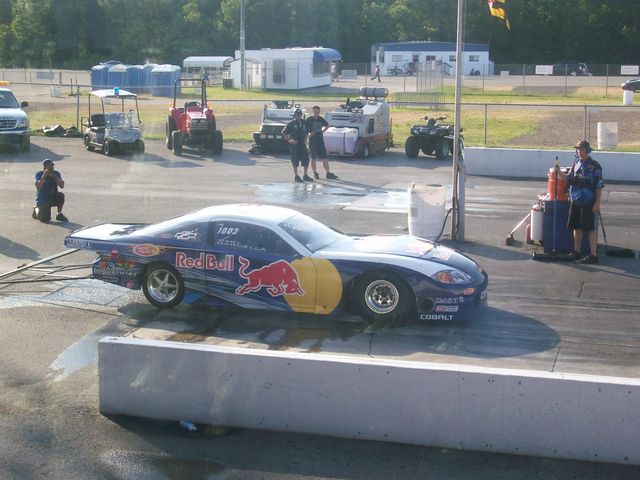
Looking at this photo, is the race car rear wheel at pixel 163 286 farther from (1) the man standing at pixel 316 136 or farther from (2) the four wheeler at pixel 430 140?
(2) the four wheeler at pixel 430 140

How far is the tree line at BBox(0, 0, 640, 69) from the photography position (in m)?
67.0

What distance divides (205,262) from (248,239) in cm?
59

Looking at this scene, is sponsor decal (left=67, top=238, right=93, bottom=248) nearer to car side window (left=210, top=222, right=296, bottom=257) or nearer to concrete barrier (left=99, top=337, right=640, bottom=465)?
car side window (left=210, top=222, right=296, bottom=257)

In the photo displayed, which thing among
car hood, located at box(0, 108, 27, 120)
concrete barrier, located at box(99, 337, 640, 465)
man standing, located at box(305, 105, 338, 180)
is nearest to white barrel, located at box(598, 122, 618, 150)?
man standing, located at box(305, 105, 338, 180)

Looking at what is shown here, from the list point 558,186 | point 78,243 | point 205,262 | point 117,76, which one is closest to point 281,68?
point 117,76

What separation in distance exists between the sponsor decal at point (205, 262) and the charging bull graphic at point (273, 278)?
16 cm

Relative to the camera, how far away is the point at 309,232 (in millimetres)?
10844

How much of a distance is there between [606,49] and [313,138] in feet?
205

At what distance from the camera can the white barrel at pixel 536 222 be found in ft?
47.5

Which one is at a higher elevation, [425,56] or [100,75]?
[425,56]

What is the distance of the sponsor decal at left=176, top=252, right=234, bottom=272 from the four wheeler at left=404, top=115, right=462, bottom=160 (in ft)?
53.8

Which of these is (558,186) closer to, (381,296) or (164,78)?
(381,296)

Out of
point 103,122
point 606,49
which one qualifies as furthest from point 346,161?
point 606,49

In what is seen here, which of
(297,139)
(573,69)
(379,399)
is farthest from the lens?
(573,69)
